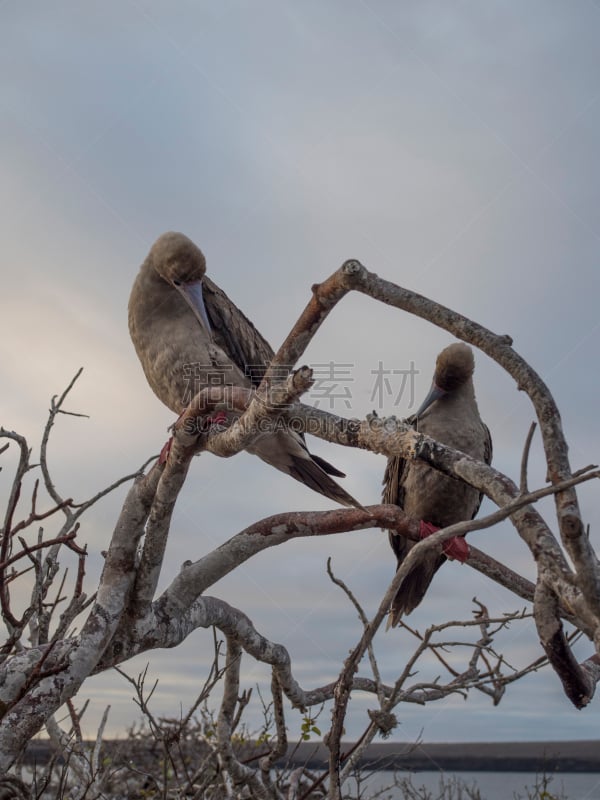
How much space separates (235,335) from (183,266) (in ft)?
1.55

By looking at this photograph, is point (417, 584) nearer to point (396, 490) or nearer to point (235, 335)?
point (396, 490)

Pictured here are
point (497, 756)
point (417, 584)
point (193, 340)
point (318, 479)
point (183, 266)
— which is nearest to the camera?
point (318, 479)

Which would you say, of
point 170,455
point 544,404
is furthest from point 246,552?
point 544,404

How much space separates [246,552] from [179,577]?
1.05 feet

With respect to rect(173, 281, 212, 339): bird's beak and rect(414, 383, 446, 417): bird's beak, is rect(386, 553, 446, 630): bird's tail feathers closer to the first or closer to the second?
rect(414, 383, 446, 417): bird's beak

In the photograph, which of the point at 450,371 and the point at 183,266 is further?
the point at 450,371

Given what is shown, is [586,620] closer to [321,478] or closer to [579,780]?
[321,478]

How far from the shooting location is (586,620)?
2.04 meters

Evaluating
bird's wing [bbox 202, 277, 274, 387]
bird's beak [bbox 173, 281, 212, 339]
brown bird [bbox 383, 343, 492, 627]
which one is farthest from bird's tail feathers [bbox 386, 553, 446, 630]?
bird's beak [bbox 173, 281, 212, 339]

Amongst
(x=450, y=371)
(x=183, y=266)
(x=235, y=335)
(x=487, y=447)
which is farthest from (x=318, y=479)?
(x=487, y=447)

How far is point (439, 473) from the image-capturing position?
5.56 m

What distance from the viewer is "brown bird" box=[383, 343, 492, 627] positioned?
5508mm

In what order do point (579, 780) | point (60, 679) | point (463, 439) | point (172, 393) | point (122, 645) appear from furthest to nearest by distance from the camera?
1. point (579, 780)
2. point (463, 439)
3. point (172, 393)
4. point (122, 645)
5. point (60, 679)

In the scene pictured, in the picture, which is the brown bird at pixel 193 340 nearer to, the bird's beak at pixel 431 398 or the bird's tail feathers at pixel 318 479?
the bird's tail feathers at pixel 318 479
